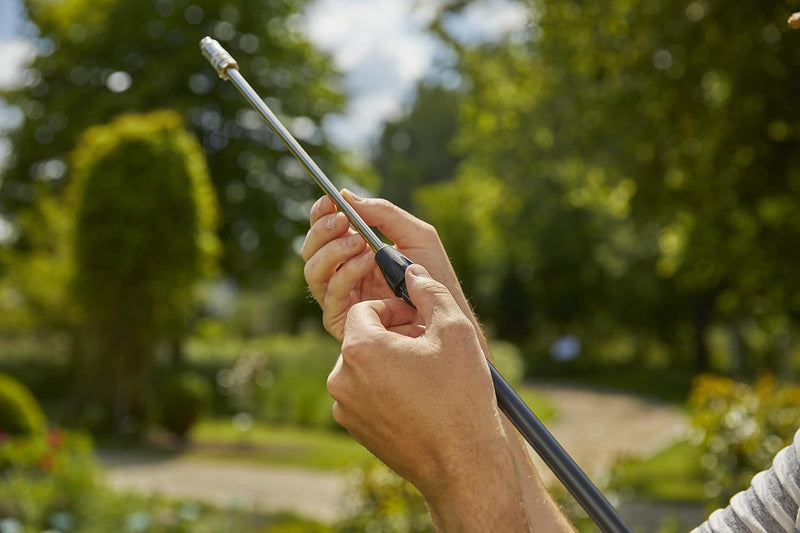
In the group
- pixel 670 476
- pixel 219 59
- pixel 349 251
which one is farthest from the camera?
pixel 670 476

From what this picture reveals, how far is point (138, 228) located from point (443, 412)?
40.9 feet

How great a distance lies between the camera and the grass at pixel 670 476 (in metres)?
9.49

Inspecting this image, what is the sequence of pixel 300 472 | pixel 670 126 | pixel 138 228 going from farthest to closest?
pixel 138 228
pixel 300 472
pixel 670 126

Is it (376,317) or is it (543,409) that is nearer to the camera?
(376,317)

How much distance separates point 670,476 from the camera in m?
10.8

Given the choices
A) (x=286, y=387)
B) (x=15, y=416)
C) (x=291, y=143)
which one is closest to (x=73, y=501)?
(x=15, y=416)

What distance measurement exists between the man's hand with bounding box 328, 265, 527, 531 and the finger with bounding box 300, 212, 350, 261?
36 cm

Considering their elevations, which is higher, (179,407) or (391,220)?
(179,407)

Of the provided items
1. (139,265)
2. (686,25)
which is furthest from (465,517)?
(139,265)

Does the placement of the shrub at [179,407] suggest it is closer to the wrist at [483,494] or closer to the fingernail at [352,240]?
the fingernail at [352,240]

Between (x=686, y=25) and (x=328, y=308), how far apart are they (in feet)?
15.9

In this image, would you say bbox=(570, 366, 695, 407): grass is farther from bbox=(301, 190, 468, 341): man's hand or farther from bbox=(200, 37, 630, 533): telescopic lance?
bbox=(200, 37, 630, 533): telescopic lance

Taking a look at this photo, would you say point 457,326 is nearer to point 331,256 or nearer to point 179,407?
point 331,256

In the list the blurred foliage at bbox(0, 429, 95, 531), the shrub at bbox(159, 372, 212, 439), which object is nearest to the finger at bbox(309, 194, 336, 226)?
the blurred foliage at bbox(0, 429, 95, 531)
